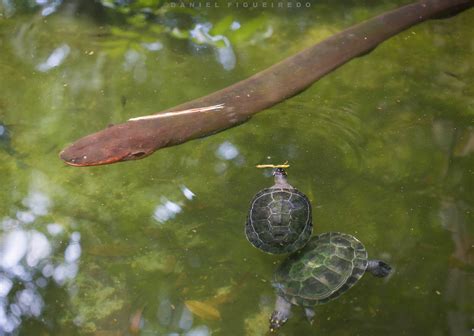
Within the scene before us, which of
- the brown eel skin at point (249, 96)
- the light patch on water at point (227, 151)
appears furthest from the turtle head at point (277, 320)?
the brown eel skin at point (249, 96)

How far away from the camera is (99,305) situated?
10.0 feet

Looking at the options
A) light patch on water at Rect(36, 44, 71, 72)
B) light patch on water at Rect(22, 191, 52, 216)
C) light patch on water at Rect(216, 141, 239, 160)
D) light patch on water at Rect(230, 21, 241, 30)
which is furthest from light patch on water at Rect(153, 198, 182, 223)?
light patch on water at Rect(230, 21, 241, 30)

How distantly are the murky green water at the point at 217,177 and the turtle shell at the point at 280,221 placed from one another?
0.18 meters

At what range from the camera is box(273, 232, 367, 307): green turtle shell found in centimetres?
288

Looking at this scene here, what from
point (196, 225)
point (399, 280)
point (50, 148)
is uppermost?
point (50, 148)

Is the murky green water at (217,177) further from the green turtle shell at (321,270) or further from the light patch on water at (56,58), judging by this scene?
the green turtle shell at (321,270)

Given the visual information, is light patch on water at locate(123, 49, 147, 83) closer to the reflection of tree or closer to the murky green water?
the murky green water

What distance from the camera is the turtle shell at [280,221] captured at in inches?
119

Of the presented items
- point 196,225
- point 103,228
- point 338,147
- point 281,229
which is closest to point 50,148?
point 103,228

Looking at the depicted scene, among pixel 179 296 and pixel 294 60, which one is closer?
pixel 179 296

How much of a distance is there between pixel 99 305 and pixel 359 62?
2.70 metres

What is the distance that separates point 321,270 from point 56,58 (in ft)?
9.34

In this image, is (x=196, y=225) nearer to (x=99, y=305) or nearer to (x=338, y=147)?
(x=99, y=305)

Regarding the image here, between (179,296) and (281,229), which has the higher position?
(281,229)
